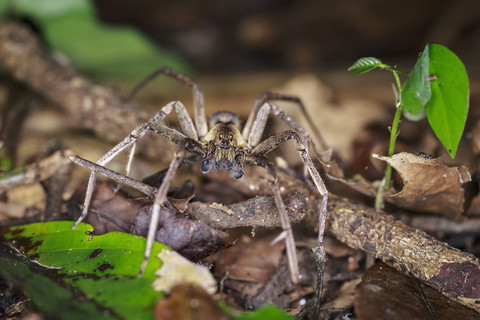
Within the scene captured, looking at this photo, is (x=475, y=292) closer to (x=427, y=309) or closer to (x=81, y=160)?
(x=427, y=309)

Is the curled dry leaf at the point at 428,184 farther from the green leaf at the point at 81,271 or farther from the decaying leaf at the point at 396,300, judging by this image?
the green leaf at the point at 81,271

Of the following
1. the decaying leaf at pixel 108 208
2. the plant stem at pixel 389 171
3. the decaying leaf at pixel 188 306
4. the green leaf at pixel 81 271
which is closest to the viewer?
the decaying leaf at pixel 188 306

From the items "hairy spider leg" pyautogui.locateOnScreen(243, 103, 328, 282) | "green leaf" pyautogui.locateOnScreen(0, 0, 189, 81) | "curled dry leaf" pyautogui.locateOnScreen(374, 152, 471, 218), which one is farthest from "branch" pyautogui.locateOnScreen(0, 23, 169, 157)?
"curled dry leaf" pyautogui.locateOnScreen(374, 152, 471, 218)

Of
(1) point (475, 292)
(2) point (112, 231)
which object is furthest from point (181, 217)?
(1) point (475, 292)

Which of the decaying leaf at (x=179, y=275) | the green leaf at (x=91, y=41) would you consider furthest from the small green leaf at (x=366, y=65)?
the green leaf at (x=91, y=41)

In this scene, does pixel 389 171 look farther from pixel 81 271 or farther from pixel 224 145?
pixel 81 271

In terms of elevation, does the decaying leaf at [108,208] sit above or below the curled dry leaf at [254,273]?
above
